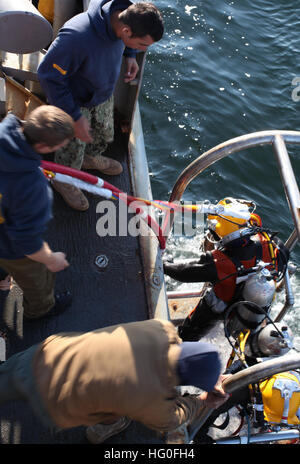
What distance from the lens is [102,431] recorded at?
120 inches

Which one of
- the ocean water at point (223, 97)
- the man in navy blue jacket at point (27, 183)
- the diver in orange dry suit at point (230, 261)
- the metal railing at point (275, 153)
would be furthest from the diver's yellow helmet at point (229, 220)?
the ocean water at point (223, 97)

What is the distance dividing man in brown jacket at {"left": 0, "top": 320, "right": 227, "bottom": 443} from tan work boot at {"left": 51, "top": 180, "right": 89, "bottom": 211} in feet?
6.14

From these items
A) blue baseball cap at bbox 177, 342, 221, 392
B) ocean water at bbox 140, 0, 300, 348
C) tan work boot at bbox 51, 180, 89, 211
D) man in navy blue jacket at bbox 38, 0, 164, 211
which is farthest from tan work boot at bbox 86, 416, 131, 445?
ocean water at bbox 140, 0, 300, 348

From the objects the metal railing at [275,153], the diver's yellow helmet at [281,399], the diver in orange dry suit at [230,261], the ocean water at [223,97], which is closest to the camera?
the metal railing at [275,153]

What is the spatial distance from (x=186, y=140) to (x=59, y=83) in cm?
535

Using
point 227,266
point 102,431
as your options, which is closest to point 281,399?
point 227,266

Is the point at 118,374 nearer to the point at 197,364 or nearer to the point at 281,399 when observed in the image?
the point at 197,364

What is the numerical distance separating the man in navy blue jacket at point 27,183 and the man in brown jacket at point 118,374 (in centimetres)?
62

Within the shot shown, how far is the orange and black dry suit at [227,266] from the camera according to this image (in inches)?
154

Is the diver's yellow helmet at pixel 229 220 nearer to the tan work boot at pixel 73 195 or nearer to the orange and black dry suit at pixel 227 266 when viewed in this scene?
the orange and black dry suit at pixel 227 266

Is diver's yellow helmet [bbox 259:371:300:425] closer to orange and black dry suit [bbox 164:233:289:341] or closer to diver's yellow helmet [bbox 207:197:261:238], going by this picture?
orange and black dry suit [bbox 164:233:289:341]

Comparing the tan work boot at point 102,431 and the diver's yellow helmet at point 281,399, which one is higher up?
the tan work boot at point 102,431

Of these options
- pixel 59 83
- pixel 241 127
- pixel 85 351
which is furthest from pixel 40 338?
pixel 241 127

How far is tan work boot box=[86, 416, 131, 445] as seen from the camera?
3041 mm
